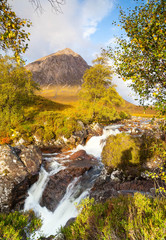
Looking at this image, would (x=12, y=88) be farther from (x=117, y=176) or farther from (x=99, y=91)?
(x=117, y=176)

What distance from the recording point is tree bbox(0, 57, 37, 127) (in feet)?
61.3

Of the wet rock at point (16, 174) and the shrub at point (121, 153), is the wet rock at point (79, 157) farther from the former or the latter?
the wet rock at point (16, 174)

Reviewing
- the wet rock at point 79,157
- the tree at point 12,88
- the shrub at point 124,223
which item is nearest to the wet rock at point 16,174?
the wet rock at point 79,157

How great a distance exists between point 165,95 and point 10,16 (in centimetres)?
576

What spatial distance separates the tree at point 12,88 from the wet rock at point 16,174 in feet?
28.4

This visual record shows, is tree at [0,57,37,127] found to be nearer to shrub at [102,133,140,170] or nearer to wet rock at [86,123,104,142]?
wet rock at [86,123,104,142]

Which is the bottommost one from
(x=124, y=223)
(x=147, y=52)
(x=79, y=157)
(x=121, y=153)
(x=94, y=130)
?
(x=79, y=157)

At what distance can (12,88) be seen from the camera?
1909 centimetres

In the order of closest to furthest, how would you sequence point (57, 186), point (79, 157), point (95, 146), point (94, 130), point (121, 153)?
point (57, 186), point (121, 153), point (79, 157), point (95, 146), point (94, 130)

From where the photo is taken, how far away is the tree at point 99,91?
26125 millimetres

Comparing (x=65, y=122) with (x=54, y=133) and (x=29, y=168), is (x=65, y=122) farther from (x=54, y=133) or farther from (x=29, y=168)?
(x=29, y=168)

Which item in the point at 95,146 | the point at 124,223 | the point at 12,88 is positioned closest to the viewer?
the point at 124,223

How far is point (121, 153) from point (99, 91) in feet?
56.5

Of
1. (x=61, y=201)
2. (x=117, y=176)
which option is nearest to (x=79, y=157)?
(x=61, y=201)
